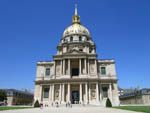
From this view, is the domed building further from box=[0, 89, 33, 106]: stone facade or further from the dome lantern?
box=[0, 89, 33, 106]: stone facade

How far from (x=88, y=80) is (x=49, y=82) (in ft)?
36.5

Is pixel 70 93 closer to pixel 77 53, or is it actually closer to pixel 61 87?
pixel 61 87

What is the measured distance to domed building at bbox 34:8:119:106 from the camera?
5697cm

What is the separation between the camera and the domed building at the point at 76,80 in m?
57.0

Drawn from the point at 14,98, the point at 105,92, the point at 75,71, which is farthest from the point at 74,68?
the point at 14,98

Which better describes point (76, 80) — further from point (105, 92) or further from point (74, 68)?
point (105, 92)

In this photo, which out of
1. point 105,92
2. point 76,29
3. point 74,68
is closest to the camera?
point 105,92

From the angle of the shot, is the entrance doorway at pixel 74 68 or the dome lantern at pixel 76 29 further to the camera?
the dome lantern at pixel 76 29

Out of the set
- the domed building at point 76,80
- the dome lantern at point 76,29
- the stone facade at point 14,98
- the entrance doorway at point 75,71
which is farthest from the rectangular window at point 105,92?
the stone facade at point 14,98

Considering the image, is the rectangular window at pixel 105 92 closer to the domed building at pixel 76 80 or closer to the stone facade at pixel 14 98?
the domed building at pixel 76 80

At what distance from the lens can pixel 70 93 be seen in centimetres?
5747

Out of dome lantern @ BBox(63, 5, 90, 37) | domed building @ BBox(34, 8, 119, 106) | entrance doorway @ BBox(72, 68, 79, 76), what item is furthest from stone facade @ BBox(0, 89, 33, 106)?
dome lantern @ BBox(63, 5, 90, 37)

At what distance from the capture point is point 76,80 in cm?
5716

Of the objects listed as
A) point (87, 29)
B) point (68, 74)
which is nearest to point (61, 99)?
point (68, 74)
